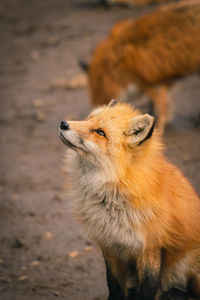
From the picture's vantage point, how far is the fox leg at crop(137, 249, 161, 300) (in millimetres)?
3729

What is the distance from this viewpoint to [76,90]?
10797 mm

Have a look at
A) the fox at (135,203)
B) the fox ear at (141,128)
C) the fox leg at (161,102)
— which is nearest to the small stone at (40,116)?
the fox leg at (161,102)

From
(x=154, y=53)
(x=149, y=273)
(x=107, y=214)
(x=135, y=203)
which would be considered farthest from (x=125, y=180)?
(x=154, y=53)

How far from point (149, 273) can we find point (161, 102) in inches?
194

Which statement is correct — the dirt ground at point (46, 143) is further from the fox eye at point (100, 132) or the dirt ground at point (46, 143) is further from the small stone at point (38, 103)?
the fox eye at point (100, 132)

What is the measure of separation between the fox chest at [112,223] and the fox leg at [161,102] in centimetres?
456

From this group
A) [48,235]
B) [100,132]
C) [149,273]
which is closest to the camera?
[149,273]

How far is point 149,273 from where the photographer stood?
373 cm

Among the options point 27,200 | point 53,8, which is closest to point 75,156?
point 27,200

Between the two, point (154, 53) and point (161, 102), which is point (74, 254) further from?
point (154, 53)

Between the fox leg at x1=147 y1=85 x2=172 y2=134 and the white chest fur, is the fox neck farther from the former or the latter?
the fox leg at x1=147 y1=85 x2=172 y2=134

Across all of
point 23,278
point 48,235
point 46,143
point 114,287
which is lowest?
point 23,278

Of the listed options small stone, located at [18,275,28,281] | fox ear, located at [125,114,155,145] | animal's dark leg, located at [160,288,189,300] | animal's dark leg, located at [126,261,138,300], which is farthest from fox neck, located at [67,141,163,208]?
small stone, located at [18,275,28,281]

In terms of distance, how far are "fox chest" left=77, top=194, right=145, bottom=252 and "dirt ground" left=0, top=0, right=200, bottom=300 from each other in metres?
1.18
